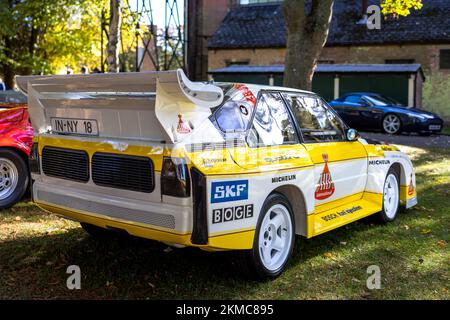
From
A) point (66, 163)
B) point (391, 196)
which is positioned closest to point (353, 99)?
point (391, 196)

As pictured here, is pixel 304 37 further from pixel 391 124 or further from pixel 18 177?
pixel 391 124

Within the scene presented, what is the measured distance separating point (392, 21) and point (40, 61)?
16885 millimetres

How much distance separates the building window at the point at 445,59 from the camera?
23.5 m

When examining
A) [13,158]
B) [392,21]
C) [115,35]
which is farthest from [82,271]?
[392,21]

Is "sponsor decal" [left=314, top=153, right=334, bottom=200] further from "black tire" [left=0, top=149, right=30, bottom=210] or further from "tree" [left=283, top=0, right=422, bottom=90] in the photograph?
"tree" [left=283, top=0, right=422, bottom=90]

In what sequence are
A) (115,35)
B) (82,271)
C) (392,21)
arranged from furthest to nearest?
(392,21)
(115,35)
(82,271)

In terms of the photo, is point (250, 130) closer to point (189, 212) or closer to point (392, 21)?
point (189, 212)

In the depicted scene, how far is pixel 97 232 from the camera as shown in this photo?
5.20m

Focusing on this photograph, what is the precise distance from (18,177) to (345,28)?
22383mm

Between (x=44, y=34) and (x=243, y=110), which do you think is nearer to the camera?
(x=243, y=110)

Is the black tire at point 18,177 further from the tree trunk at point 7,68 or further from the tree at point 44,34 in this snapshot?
the tree trunk at point 7,68

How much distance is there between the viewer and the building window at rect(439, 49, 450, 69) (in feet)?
77.0

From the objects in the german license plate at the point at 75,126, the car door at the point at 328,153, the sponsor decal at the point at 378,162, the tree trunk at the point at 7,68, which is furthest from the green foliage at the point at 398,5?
the tree trunk at the point at 7,68
